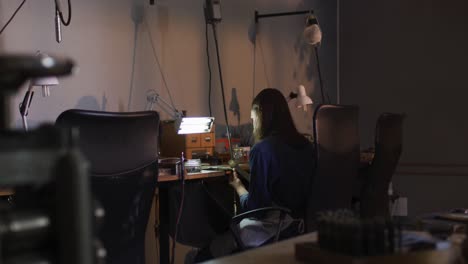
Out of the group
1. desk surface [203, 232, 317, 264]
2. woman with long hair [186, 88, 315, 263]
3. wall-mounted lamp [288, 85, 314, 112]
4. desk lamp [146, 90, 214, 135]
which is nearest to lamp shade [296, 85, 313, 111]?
wall-mounted lamp [288, 85, 314, 112]

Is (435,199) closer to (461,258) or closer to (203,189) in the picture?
(203,189)

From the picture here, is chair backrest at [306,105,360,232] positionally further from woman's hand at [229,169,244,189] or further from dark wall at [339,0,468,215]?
dark wall at [339,0,468,215]

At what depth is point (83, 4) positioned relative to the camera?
338 centimetres

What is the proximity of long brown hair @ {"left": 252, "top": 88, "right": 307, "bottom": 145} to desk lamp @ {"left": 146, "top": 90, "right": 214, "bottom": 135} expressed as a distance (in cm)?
60

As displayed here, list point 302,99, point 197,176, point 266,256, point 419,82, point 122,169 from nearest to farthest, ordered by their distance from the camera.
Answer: point 266,256, point 122,169, point 197,176, point 302,99, point 419,82

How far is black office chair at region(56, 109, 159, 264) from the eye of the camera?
1875 millimetres

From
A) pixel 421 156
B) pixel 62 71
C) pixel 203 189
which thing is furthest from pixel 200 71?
pixel 62 71

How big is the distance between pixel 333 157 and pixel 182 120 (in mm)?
1094

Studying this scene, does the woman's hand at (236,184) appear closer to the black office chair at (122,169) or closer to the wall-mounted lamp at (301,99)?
the black office chair at (122,169)

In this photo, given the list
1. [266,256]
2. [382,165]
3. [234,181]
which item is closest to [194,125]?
[234,181]

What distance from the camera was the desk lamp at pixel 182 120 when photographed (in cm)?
345

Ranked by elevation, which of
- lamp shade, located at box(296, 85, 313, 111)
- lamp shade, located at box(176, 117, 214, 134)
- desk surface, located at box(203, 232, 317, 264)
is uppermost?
lamp shade, located at box(296, 85, 313, 111)

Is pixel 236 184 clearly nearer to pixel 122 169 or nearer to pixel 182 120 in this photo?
pixel 182 120

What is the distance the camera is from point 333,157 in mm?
2699
